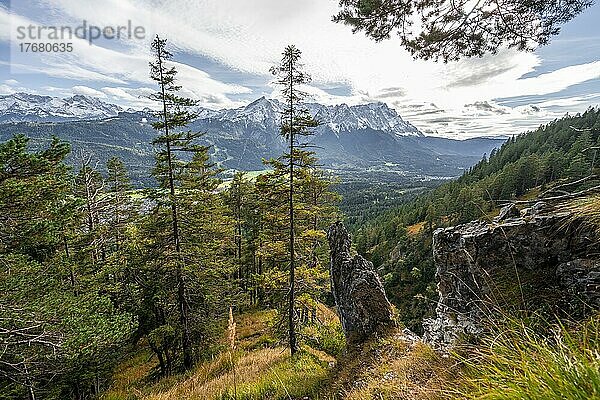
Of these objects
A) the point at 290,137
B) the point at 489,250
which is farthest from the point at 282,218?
the point at 489,250

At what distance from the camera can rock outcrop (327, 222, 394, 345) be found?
7.46 m

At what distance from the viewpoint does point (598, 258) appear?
134 inches

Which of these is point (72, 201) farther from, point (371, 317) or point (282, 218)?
point (371, 317)

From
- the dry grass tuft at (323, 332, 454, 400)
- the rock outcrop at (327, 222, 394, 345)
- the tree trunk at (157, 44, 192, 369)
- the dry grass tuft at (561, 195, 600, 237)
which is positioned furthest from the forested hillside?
the dry grass tuft at (561, 195, 600, 237)

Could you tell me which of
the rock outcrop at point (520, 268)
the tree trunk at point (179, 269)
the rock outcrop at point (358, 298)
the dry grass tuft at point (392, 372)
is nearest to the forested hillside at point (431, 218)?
the tree trunk at point (179, 269)

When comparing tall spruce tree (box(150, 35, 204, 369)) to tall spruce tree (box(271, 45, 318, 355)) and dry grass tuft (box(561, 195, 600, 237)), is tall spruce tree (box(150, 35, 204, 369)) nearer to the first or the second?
tall spruce tree (box(271, 45, 318, 355))

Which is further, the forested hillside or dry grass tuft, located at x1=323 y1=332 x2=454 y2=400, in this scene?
the forested hillside

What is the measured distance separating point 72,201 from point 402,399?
11425mm

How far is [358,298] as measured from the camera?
25.8 ft

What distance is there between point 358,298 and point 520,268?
432cm

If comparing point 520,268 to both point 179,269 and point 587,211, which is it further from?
point 179,269

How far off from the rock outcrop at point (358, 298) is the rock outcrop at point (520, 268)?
207 cm

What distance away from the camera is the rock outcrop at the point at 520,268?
3402 millimetres

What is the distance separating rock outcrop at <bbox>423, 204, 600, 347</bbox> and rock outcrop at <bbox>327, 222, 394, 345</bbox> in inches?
81.3
